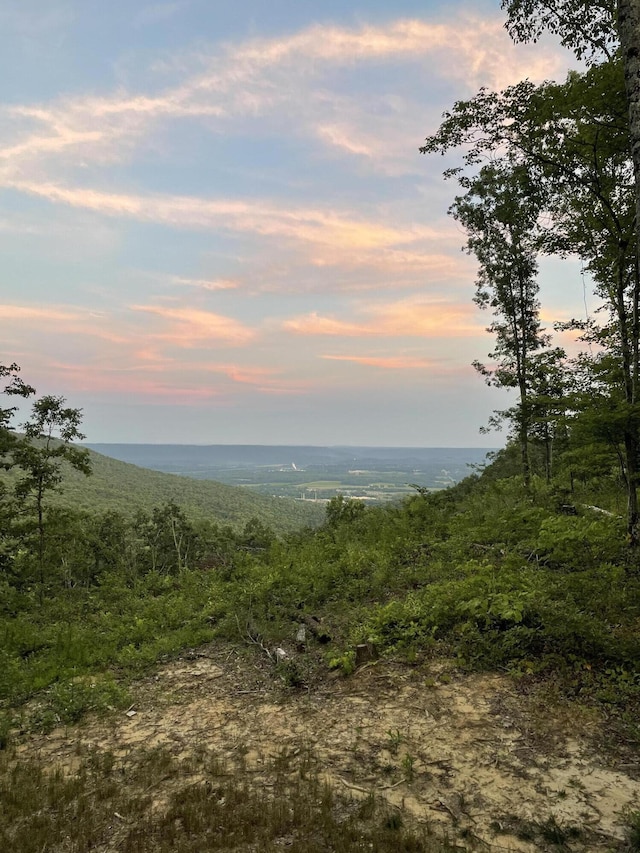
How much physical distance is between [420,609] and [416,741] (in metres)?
3.38

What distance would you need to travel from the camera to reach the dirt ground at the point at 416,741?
13.0 ft

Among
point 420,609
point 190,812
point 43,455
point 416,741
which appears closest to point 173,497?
point 43,455

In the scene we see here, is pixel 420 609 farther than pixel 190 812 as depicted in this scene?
Yes

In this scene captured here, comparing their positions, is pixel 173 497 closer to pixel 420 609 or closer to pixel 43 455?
pixel 43 455

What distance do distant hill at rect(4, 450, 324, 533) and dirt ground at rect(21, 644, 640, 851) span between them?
201 ft

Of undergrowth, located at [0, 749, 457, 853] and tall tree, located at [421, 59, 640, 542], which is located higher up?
tall tree, located at [421, 59, 640, 542]

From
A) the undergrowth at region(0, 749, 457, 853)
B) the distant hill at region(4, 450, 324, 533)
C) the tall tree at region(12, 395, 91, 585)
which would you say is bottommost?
the distant hill at region(4, 450, 324, 533)

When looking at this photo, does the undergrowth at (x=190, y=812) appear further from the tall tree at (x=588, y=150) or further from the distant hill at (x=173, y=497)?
the distant hill at (x=173, y=497)

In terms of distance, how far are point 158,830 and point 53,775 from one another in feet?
6.13

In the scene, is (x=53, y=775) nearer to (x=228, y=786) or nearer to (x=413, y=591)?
(x=228, y=786)

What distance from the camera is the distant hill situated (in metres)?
75.2

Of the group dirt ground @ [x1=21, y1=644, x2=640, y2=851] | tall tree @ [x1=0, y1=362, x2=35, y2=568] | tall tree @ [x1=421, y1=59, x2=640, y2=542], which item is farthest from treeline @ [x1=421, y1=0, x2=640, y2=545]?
tall tree @ [x1=0, y1=362, x2=35, y2=568]

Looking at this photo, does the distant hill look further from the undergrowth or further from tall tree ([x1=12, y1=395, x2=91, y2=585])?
the undergrowth

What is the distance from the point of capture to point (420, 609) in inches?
334
